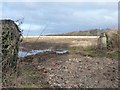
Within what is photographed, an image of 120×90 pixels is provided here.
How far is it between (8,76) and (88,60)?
698 centimetres

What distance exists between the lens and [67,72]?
13.6 meters

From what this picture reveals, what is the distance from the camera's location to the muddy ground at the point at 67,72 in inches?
433

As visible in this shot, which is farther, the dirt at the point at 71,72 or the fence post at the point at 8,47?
the dirt at the point at 71,72

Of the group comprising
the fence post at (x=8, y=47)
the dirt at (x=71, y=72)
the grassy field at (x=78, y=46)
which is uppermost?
the fence post at (x=8, y=47)

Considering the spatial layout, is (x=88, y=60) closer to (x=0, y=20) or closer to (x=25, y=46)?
(x=25, y=46)

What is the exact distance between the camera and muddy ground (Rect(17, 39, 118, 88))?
36.1 feet

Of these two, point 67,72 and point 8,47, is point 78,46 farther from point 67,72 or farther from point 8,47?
point 8,47

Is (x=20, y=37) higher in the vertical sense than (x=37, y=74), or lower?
higher

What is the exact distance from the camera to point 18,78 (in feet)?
31.9

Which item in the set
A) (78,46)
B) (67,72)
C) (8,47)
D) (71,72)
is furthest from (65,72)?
(78,46)

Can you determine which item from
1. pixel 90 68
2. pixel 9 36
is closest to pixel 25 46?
pixel 9 36

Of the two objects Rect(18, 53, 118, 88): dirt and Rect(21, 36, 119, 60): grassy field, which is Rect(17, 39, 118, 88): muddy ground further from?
Rect(21, 36, 119, 60): grassy field

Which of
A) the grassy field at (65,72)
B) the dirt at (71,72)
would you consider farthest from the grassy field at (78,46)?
the dirt at (71,72)

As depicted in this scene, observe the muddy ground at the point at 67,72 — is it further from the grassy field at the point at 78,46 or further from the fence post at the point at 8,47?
the grassy field at the point at 78,46
